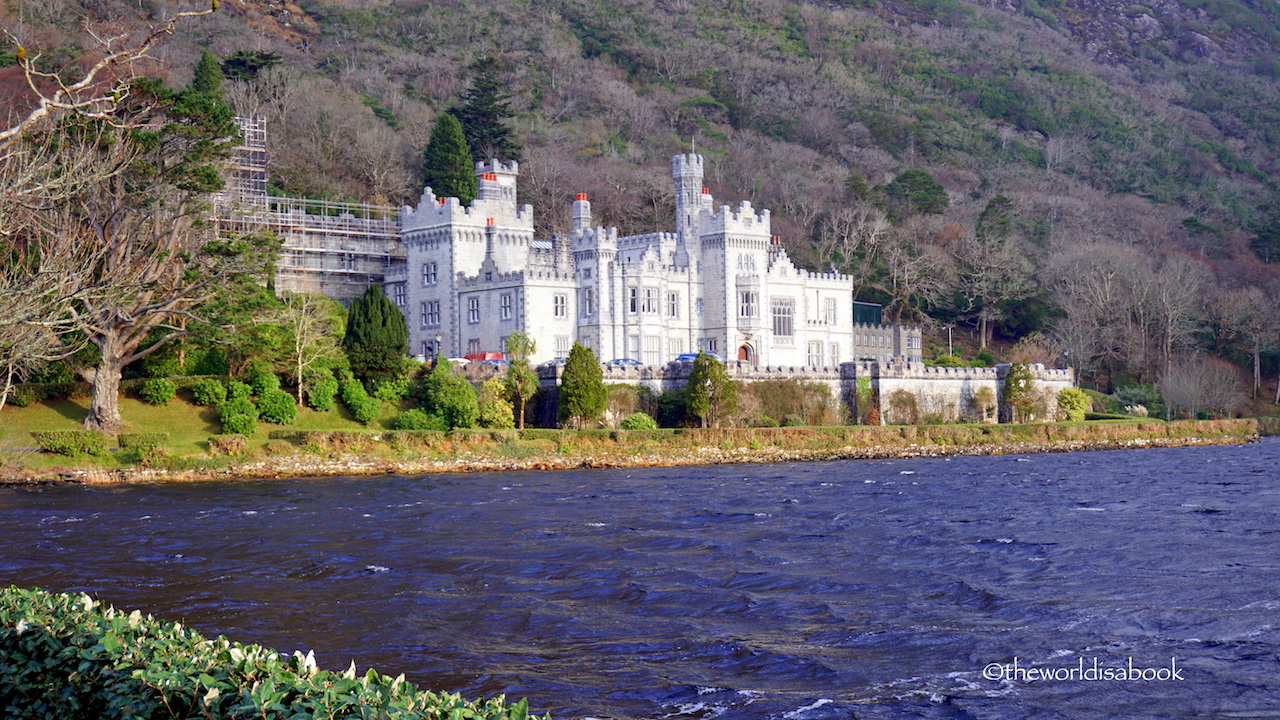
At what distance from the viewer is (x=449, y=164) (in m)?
81.7

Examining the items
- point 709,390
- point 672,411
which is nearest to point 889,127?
point 672,411

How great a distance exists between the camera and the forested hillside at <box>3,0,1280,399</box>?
92.4 metres

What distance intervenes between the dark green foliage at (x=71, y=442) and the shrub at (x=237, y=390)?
678 cm

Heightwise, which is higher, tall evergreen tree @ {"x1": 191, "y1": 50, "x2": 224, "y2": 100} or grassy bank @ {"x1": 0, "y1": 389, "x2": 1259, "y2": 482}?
tall evergreen tree @ {"x1": 191, "y1": 50, "x2": 224, "y2": 100}

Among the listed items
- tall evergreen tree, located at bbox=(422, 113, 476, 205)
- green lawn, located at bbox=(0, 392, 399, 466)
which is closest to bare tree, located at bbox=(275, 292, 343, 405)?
green lawn, located at bbox=(0, 392, 399, 466)

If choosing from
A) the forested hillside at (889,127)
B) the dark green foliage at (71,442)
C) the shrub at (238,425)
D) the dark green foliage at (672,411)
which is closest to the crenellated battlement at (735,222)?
the dark green foliage at (672,411)

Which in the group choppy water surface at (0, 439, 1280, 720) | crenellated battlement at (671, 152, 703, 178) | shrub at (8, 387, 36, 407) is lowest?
choppy water surface at (0, 439, 1280, 720)

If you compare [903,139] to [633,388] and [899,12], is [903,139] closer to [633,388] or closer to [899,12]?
[899,12]

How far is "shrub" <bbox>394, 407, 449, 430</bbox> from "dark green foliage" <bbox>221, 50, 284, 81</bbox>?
47.8 meters

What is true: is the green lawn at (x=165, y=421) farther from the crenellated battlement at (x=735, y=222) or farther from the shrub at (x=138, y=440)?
the crenellated battlement at (x=735, y=222)

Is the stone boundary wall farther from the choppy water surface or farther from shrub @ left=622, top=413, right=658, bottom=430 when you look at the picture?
the choppy water surface

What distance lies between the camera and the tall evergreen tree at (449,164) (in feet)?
266

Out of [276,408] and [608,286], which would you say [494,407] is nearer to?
[276,408]

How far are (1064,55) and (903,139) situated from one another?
59.4m
